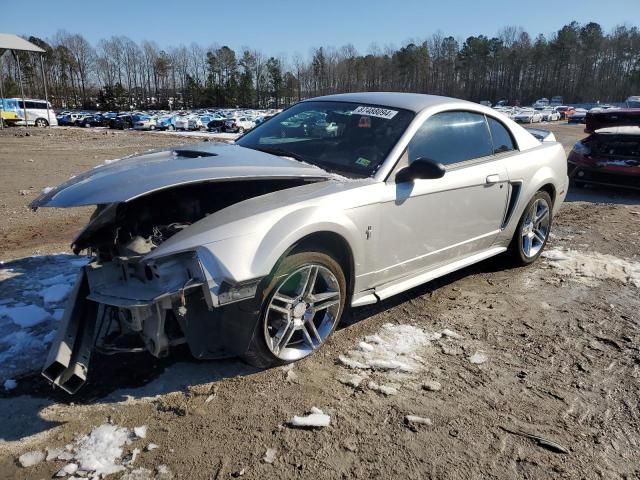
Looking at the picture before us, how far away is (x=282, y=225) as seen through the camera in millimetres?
2809

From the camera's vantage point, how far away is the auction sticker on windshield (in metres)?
3.84

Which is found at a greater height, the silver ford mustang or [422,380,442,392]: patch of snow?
the silver ford mustang

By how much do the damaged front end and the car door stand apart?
77 centimetres

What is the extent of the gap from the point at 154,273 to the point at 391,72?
120 meters

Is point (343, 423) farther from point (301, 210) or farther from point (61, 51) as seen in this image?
point (61, 51)

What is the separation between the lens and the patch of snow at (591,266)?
15.9 feet

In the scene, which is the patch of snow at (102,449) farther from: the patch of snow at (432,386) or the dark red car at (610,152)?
the dark red car at (610,152)

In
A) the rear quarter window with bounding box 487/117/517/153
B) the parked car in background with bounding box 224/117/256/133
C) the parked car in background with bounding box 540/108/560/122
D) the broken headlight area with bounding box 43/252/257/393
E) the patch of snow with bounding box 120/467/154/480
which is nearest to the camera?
the patch of snow with bounding box 120/467/154/480

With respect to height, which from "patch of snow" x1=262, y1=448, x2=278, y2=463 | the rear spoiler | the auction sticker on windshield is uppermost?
the auction sticker on windshield

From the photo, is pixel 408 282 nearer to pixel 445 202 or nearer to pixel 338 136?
pixel 445 202

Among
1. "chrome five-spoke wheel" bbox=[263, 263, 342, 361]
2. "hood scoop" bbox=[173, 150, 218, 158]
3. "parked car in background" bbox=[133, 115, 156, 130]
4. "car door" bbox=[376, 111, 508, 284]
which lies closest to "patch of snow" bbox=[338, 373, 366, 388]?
"chrome five-spoke wheel" bbox=[263, 263, 342, 361]

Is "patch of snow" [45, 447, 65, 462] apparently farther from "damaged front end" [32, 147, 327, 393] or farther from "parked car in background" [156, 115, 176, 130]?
"parked car in background" [156, 115, 176, 130]

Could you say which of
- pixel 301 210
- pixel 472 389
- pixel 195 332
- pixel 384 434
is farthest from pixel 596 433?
pixel 195 332

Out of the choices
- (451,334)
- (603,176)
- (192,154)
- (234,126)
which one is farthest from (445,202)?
(234,126)
